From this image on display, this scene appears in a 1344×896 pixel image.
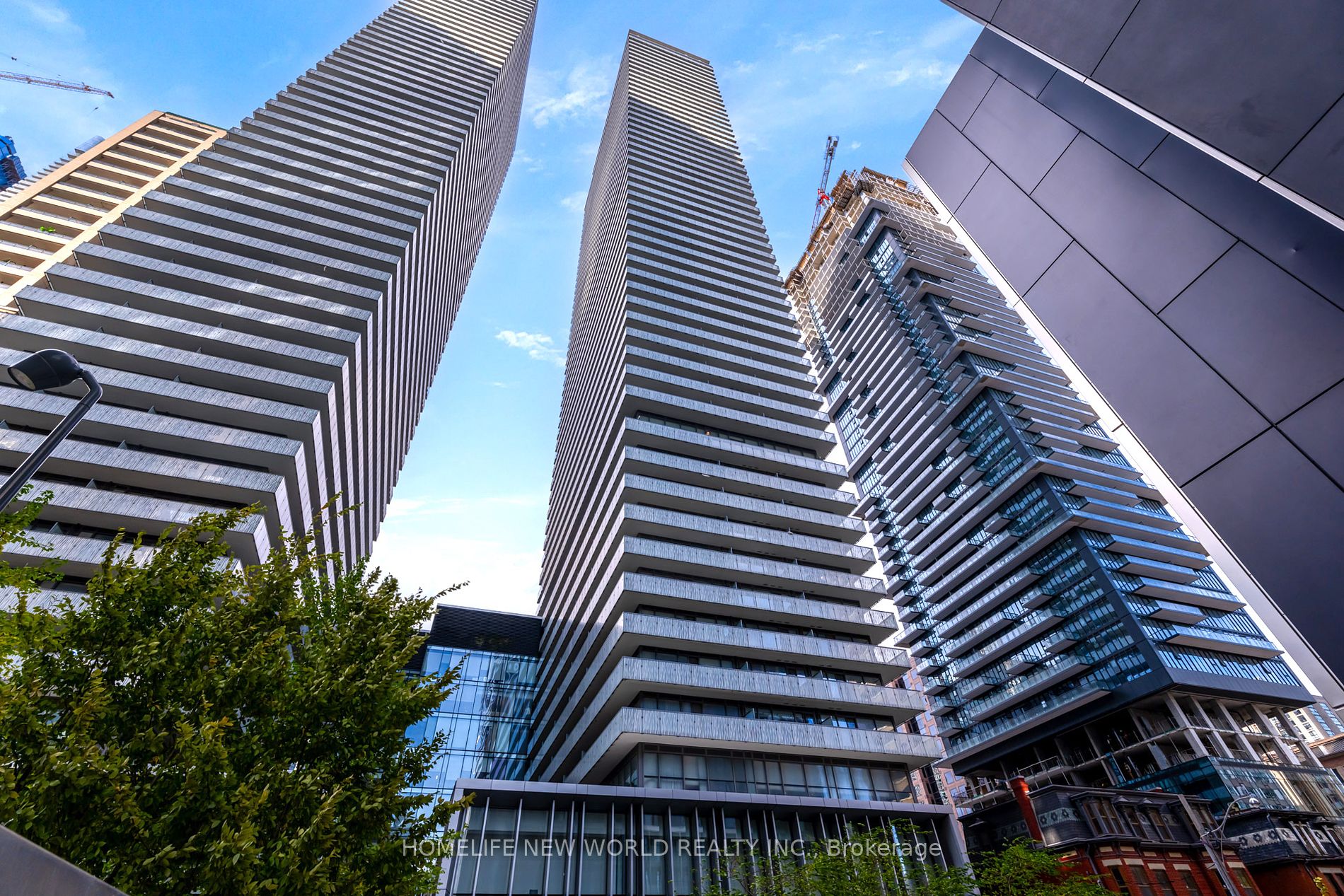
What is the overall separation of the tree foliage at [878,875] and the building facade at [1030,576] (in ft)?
145

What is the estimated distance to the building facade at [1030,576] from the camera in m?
65.8

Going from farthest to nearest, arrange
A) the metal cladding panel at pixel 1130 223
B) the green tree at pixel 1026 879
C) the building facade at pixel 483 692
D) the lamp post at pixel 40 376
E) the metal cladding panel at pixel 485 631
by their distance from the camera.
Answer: the metal cladding panel at pixel 485 631 → the building facade at pixel 483 692 → the green tree at pixel 1026 879 → the lamp post at pixel 40 376 → the metal cladding panel at pixel 1130 223

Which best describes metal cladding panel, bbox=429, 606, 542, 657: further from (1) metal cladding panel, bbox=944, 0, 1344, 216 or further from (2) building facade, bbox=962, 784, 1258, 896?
(1) metal cladding panel, bbox=944, 0, 1344, 216

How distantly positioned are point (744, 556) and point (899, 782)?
15.1 m

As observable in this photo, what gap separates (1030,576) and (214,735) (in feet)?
290

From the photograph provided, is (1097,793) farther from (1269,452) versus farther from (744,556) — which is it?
(1269,452)

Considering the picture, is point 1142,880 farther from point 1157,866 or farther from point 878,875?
point 878,875

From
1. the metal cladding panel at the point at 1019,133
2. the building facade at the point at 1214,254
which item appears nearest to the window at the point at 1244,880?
the building facade at the point at 1214,254

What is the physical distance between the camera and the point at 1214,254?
22.7 ft

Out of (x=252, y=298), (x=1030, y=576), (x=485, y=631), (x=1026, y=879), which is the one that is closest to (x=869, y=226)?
(x=1030, y=576)

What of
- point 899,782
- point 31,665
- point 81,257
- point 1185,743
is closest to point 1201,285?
point 31,665

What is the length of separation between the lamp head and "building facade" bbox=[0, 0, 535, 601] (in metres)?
26.2

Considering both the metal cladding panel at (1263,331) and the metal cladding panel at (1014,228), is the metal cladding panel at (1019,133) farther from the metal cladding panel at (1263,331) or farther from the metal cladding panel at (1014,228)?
the metal cladding panel at (1263,331)

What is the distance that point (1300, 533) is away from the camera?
19.5 feet
